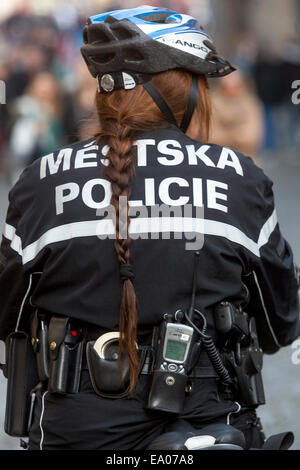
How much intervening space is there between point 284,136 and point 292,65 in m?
1.31

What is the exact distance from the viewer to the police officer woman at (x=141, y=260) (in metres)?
3.10

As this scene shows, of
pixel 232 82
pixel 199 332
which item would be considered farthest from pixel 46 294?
pixel 232 82

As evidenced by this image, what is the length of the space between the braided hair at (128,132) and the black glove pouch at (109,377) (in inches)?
0.9

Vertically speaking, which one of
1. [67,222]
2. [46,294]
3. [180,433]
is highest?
[67,222]

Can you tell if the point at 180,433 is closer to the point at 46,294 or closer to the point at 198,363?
the point at 198,363

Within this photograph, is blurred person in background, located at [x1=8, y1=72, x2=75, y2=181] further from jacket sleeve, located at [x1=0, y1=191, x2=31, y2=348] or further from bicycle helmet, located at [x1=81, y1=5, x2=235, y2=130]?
jacket sleeve, located at [x1=0, y1=191, x2=31, y2=348]

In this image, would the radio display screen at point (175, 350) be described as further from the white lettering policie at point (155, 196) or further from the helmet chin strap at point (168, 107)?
the helmet chin strap at point (168, 107)

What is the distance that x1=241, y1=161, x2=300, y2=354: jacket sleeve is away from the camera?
131 inches

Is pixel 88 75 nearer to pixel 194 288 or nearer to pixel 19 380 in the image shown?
pixel 19 380

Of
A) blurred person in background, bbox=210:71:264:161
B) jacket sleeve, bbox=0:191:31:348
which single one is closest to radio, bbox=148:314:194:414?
jacket sleeve, bbox=0:191:31:348

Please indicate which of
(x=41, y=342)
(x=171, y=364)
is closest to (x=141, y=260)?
(x=171, y=364)

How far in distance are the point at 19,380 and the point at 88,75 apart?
1123cm

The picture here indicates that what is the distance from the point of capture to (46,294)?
127 inches

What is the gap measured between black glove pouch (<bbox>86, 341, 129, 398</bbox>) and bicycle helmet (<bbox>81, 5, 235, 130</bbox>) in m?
0.82
